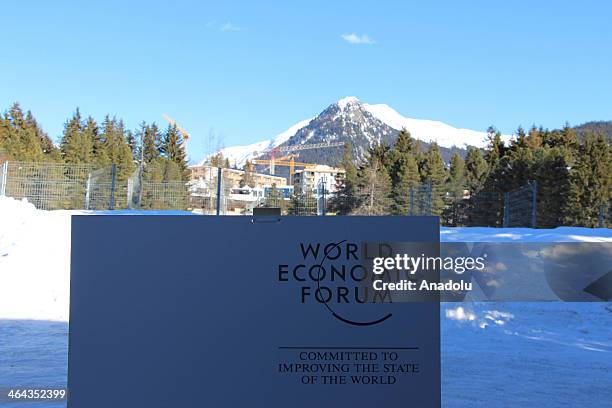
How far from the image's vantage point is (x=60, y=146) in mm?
41625

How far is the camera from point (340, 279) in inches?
139

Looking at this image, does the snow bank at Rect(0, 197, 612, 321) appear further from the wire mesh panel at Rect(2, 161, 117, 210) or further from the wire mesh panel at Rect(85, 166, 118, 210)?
the wire mesh panel at Rect(2, 161, 117, 210)

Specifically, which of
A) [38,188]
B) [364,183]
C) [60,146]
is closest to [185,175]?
[60,146]

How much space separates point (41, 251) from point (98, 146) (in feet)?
112

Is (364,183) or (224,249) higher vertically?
(364,183)

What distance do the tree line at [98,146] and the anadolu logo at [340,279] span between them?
91.5ft

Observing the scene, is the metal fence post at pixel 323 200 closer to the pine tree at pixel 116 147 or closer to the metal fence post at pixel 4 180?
the metal fence post at pixel 4 180

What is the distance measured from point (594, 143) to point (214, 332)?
3117 centimetres

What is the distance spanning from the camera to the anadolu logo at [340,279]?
351 centimetres

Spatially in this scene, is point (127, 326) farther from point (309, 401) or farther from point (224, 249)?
point (309, 401)

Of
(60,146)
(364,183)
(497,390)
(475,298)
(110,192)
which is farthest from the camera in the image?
(60,146)

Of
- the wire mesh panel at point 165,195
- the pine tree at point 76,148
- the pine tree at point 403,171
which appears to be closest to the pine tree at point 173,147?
the pine tree at point 76,148

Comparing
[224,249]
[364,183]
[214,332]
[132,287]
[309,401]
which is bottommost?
[309,401]

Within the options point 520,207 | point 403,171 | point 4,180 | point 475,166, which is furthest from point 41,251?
point 475,166
